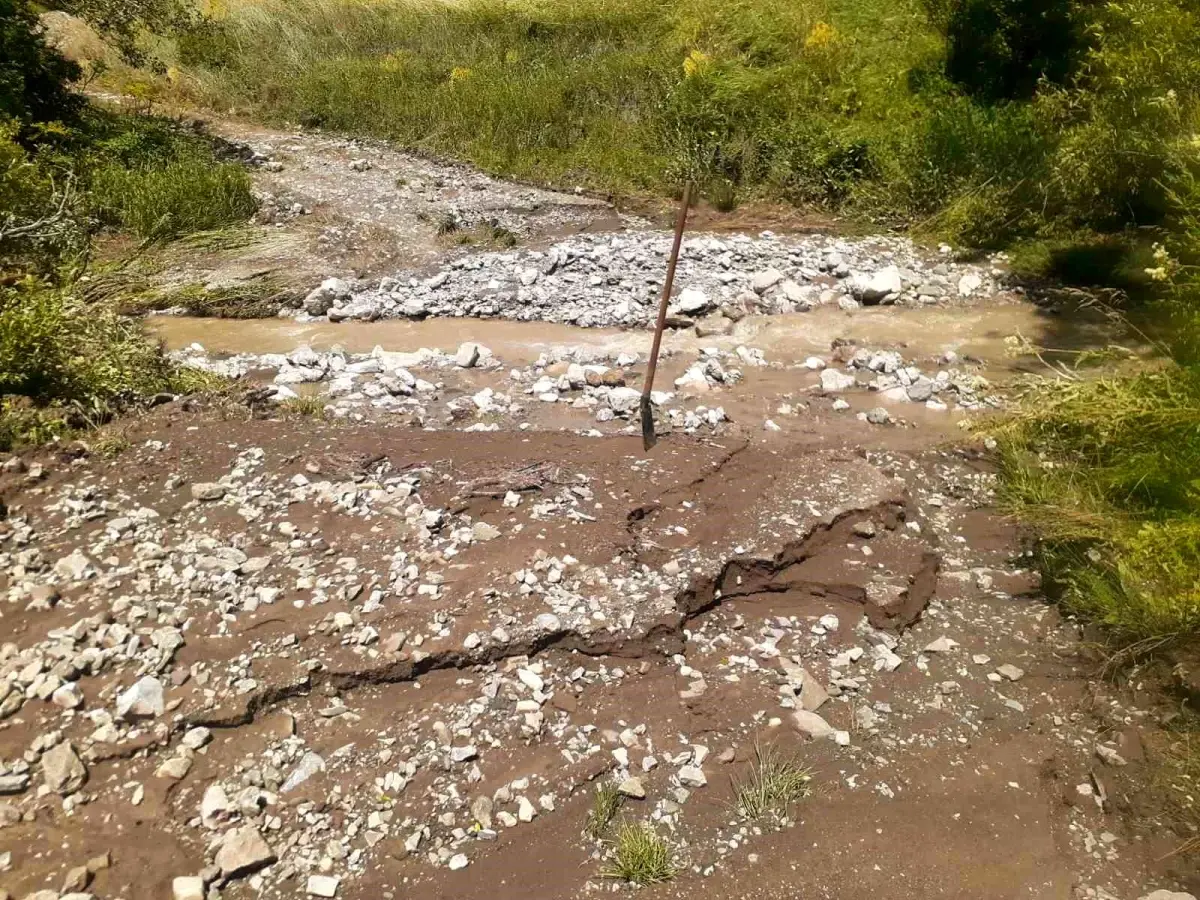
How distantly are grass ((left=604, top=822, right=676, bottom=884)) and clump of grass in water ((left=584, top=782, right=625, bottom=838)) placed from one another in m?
0.07

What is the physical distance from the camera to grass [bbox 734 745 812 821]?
312cm

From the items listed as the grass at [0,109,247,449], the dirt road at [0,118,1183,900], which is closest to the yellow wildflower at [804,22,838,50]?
the dirt road at [0,118,1183,900]

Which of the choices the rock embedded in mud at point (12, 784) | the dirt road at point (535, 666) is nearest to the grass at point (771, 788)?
the dirt road at point (535, 666)

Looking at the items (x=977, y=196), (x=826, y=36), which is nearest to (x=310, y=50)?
(x=826, y=36)

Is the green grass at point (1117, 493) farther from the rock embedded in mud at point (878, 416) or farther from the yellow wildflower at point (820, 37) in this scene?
the yellow wildflower at point (820, 37)

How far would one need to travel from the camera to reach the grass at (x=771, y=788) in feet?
10.2

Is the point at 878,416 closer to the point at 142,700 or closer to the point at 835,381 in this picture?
the point at 835,381

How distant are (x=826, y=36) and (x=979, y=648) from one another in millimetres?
9205

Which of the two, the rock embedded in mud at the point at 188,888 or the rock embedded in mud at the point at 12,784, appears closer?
the rock embedded in mud at the point at 188,888

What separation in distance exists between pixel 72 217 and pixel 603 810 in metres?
6.34

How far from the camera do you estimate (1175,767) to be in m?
3.27

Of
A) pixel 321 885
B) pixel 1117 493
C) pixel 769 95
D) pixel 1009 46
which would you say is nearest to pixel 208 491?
pixel 321 885

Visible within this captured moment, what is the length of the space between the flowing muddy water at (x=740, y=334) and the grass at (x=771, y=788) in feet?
12.5

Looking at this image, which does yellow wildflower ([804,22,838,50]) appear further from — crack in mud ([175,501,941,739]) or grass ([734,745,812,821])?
grass ([734,745,812,821])
